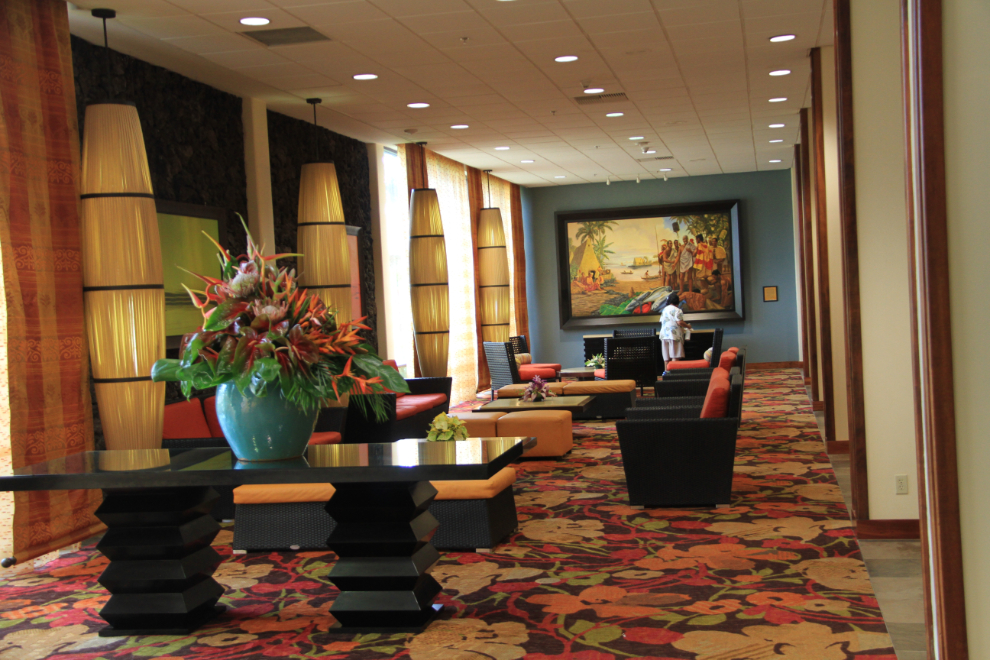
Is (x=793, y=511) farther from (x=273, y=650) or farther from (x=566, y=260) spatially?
(x=566, y=260)

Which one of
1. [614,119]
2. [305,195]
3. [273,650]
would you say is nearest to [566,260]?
[614,119]

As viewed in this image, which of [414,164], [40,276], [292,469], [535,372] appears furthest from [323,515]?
[535,372]

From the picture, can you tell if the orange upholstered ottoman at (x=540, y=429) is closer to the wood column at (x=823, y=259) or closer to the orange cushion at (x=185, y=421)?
the wood column at (x=823, y=259)

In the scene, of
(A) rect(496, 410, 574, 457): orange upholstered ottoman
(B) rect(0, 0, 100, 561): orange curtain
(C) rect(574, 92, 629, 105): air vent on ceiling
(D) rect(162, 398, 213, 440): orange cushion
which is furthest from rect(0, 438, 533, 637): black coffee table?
(C) rect(574, 92, 629, 105): air vent on ceiling

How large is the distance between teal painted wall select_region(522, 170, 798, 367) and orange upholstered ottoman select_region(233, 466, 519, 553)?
11.9 meters

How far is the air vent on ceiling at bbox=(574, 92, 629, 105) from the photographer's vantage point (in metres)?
9.12

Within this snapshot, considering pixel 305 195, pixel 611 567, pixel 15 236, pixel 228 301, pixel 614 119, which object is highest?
pixel 614 119

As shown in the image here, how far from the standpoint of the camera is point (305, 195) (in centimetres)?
876

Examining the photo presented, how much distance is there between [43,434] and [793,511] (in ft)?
15.5

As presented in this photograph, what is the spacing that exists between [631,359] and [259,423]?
9.05m

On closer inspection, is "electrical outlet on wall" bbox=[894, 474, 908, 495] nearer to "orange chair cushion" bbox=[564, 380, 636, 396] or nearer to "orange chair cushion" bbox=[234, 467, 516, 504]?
"orange chair cushion" bbox=[234, 467, 516, 504]

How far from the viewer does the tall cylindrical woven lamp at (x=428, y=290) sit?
1104cm

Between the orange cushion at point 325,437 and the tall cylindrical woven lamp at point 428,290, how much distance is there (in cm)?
394

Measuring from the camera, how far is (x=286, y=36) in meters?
6.61
